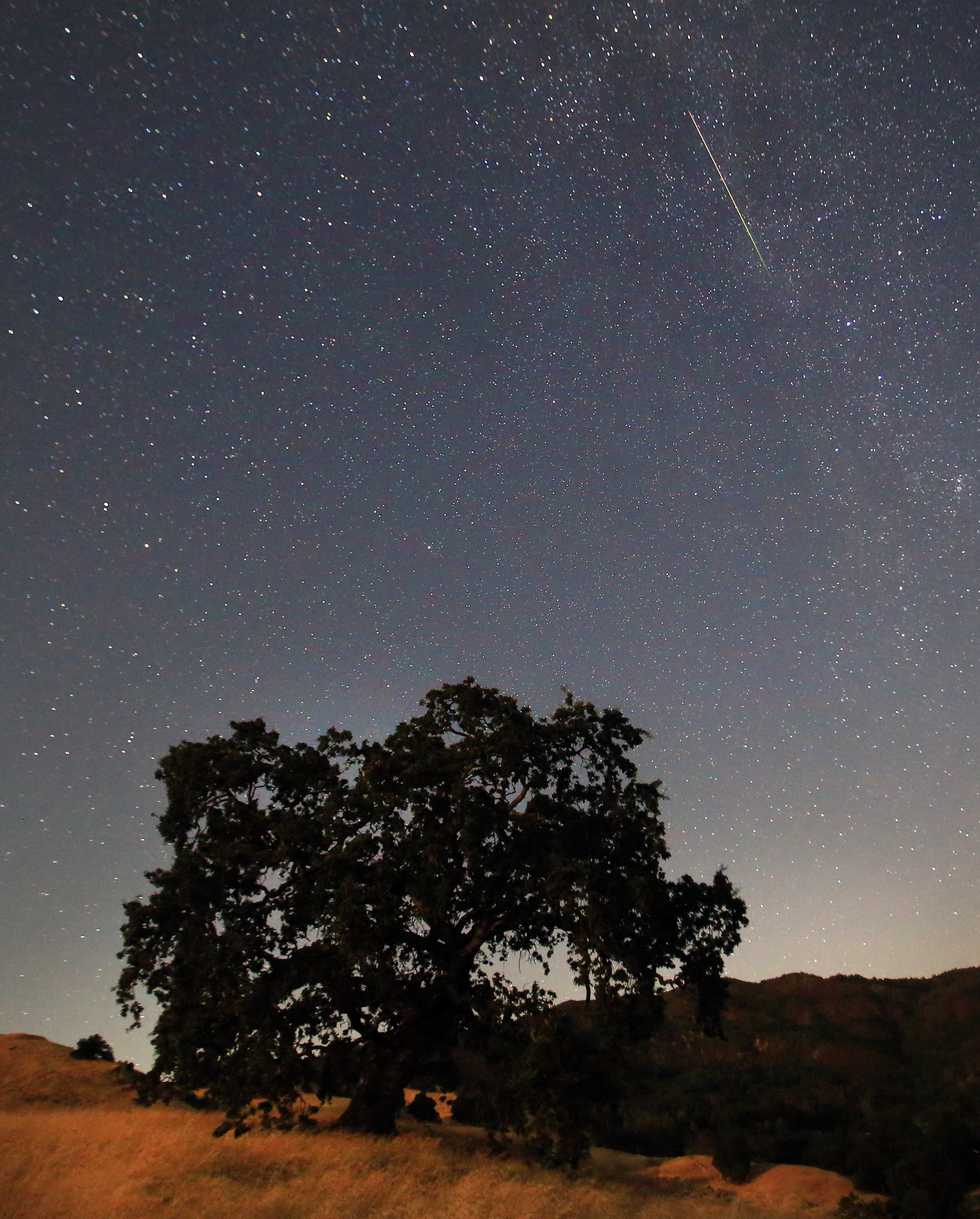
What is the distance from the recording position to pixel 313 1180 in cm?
1766

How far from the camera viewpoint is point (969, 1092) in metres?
30.2

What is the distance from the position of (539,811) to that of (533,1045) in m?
5.58

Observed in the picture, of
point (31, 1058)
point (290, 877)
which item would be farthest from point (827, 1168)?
point (31, 1058)

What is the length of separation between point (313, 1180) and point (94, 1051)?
21008mm

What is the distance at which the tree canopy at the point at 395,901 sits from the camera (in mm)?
18734

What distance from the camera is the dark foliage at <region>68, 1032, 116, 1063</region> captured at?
3275 centimetres

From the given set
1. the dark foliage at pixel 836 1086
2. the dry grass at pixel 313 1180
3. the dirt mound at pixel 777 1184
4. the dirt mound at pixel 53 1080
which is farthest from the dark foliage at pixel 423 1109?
the dirt mound at pixel 53 1080

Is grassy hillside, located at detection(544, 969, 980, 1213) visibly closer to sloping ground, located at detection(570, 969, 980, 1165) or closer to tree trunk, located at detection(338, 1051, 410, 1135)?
sloping ground, located at detection(570, 969, 980, 1165)

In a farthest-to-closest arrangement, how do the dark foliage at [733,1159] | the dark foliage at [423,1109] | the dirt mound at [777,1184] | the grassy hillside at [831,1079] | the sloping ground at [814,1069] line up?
the dark foliage at [423,1109] → the sloping ground at [814,1069] → the dark foliage at [733,1159] → the grassy hillside at [831,1079] → the dirt mound at [777,1184]

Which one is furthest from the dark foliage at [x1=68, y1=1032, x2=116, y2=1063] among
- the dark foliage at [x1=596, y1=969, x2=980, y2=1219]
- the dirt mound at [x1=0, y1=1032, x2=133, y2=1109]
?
the dark foliage at [x1=596, y1=969, x2=980, y2=1219]

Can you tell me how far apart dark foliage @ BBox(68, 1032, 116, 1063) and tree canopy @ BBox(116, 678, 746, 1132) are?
52.8 ft

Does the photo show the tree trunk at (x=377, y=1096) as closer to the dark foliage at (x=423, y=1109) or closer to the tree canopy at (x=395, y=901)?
the tree canopy at (x=395, y=901)

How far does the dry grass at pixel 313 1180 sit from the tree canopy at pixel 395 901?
1480 millimetres

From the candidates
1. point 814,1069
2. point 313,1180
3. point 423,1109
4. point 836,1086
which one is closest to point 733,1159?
point 423,1109
